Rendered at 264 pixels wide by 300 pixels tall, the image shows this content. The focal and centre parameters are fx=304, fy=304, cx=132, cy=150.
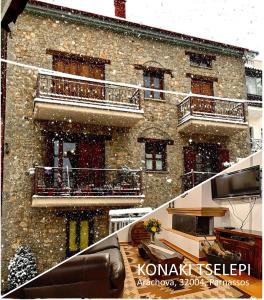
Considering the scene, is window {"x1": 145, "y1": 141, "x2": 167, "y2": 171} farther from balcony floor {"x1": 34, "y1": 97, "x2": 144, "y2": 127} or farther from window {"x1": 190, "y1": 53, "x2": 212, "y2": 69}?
window {"x1": 190, "y1": 53, "x2": 212, "y2": 69}

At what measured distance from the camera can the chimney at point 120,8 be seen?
2.20 meters

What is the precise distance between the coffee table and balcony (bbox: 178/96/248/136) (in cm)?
117

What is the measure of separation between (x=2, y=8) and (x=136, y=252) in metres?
1.00

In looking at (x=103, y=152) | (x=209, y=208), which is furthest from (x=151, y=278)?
(x=103, y=152)

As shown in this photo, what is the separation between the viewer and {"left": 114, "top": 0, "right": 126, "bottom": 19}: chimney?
2.20 meters

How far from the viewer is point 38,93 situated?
2000mm

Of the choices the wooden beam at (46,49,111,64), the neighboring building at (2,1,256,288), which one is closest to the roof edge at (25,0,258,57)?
the neighboring building at (2,1,256,288)

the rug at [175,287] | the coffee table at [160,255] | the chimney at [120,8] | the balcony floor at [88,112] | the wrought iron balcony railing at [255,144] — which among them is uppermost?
the chimney at [120,8]

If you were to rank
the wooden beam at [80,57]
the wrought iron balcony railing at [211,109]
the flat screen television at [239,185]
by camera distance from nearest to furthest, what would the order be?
the flat screen television at [239,185] < the wooden beam at [80,57] < the wrought iron balcony railing at [211,109]

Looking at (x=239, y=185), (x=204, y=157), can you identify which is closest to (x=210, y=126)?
(x=204, y=157)

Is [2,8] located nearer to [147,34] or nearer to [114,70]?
[114,70]

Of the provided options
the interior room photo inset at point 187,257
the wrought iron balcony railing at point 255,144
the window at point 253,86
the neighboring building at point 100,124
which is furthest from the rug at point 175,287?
the window at point 253,86

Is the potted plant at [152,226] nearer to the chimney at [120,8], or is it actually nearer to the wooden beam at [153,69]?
the wooden beam at [153,69]

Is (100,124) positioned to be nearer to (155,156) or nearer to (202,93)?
(155,156)
